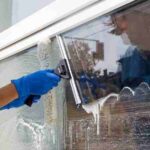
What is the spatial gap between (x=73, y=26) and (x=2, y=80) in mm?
719

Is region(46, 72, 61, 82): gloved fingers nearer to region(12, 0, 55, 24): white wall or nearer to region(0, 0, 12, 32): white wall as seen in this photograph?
region(12, 0, 55, 24): white wall

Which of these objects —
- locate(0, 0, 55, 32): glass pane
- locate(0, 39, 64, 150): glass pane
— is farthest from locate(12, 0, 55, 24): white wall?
locate(0, 39, 64, 150): glass pane

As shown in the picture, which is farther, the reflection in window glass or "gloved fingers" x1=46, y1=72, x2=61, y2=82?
"gloved fingers" x1=46, y1=72, x2=61, y2=82

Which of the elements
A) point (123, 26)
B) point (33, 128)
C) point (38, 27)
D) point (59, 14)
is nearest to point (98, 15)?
point (123, 26)

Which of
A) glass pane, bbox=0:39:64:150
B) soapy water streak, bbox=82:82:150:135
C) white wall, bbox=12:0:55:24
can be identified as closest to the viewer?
soapy water streak, bbox=82:82:150:135

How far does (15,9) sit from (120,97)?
1.15m

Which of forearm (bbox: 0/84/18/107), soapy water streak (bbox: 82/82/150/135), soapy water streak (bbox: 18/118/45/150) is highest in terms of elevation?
forearm (bbox: 0/84/18/107)

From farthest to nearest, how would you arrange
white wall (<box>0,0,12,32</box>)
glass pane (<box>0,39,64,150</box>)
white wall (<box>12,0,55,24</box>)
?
white wall (<box>0,0,12,32</box>) < white wall (<box>12,0,55,24</box>) < glass pane (<box>0,39,64,150</box>)

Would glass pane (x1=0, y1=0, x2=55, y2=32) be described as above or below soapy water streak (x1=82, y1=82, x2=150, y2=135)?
above

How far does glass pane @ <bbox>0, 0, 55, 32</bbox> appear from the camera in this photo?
1.62m

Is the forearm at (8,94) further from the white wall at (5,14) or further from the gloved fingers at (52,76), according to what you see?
the white wall at (5,14)

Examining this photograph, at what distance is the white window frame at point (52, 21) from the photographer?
3.60ft

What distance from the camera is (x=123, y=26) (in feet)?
3.43

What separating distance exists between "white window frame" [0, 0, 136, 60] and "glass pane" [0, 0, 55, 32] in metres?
0.13
